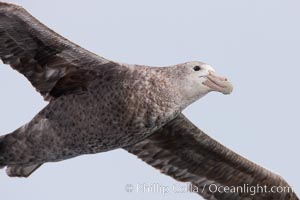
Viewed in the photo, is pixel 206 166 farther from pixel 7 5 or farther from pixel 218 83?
pixel 7 5

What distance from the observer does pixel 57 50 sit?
1237 cm

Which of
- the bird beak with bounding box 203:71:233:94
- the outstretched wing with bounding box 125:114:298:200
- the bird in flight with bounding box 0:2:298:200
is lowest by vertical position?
the outstretched wing with bounding box 125:114:298:200

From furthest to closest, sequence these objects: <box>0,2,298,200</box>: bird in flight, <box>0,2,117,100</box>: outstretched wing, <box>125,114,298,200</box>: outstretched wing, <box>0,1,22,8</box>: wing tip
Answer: <box>125,114,298,200</box>: outstretched wing, <box>0,2,117,100</box>: outstretched wing, <box>0,1,22,8</box>: wing tip, <box>0,2,298,200</box>: bird in flight

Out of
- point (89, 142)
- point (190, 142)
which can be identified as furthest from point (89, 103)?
point (190, 142)

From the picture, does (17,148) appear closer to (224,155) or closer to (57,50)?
(57,50)

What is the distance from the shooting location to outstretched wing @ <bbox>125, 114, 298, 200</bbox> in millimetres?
13797

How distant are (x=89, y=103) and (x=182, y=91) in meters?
1.25

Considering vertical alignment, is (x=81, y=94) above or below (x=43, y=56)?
below

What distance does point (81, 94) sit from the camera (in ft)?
40.0

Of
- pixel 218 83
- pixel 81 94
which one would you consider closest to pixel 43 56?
pixel 81 94

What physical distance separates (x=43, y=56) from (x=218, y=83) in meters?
2.48

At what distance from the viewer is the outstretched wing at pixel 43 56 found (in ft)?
Answer: 40.0

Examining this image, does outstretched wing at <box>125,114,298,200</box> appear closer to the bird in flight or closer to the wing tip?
the bird in flight

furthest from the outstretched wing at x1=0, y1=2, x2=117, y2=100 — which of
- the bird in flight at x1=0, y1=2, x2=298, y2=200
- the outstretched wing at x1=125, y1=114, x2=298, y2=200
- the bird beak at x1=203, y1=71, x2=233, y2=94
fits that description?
the outstretched wing at x1=125, y1=114, x2=298, y2=200
